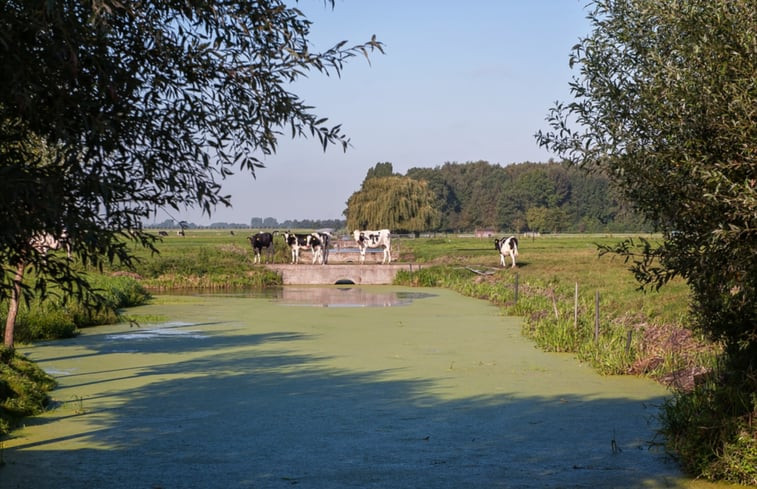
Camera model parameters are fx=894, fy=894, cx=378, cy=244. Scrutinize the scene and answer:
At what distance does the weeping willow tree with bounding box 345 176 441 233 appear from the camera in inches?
2844

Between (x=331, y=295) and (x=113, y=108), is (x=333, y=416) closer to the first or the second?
(x=113, y=108)

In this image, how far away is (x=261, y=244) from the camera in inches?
1706

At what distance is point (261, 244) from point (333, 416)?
1288 inches

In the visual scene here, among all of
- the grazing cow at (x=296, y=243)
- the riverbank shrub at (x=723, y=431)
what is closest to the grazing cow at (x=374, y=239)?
the grazing cow at (x=296, y=243)

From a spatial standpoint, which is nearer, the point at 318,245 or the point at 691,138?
the point at 691,138

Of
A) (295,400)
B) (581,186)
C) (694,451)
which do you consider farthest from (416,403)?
(581,186)

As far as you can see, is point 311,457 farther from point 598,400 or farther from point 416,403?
point 598,400

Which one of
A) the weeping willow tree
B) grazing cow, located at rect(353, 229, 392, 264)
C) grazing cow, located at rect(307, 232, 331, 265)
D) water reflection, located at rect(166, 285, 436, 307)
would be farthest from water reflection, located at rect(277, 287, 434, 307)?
the weeping willow tree

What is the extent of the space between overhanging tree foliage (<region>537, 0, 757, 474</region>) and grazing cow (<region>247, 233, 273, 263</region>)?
116 ft

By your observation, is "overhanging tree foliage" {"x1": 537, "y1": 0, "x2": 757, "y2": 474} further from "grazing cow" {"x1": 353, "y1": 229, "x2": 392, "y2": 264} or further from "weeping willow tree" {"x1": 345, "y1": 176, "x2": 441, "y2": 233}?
"weeping willow tree" {"x1": 345, "y1": 176, "x2": 441, "y2": 233}

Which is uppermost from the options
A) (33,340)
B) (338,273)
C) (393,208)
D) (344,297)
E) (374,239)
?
(393,208)

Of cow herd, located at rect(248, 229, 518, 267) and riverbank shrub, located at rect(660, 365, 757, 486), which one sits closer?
riverbank shrub, located at rect(660, 365, 757, 486)

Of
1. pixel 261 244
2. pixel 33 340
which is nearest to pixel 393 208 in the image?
pixel 261 244

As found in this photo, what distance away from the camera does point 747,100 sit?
19.4 ft
